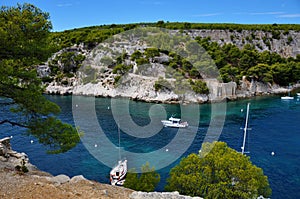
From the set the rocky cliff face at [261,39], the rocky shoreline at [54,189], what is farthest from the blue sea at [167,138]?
the rocky cliff face at [261,39]

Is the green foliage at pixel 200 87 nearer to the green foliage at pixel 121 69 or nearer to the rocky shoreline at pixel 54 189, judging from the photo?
the green foliage at pixel 121 69

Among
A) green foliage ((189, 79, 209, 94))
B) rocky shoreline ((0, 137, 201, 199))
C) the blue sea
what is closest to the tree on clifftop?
rocky shoreline ((0, 137, 201, 199))

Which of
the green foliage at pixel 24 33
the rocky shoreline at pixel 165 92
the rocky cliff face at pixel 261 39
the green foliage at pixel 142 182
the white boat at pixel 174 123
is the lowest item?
the green foliage at pixel 142 182

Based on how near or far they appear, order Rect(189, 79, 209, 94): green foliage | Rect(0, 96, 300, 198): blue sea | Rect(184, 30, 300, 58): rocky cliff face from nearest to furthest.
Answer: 1. Rect(0, 96, 300, 198): blue sea
2. Rect(189, 79, 209, 94): green foliage
3. Rect(184, 30, 300, 58): rocky cliff face

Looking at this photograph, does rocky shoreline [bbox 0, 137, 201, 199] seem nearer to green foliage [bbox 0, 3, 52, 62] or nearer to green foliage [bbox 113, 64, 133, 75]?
green foliage [bbox 0, 3, 52, 62]

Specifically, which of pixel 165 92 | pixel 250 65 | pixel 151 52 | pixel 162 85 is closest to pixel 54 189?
pixel 165 92

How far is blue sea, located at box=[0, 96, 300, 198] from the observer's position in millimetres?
21794

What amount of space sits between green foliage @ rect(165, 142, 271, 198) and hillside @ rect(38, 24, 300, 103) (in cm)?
3104

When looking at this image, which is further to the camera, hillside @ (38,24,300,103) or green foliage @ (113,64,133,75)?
green foliage @ (113,64,133,75)

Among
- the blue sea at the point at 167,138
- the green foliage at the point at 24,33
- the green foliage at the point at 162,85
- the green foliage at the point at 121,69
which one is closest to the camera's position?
the green foliage at the point at 24,33

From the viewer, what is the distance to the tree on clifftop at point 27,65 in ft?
30.1

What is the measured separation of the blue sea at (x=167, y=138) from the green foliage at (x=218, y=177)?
522 centimetres

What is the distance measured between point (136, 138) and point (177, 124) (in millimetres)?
5740

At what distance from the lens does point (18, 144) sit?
26266 mm
